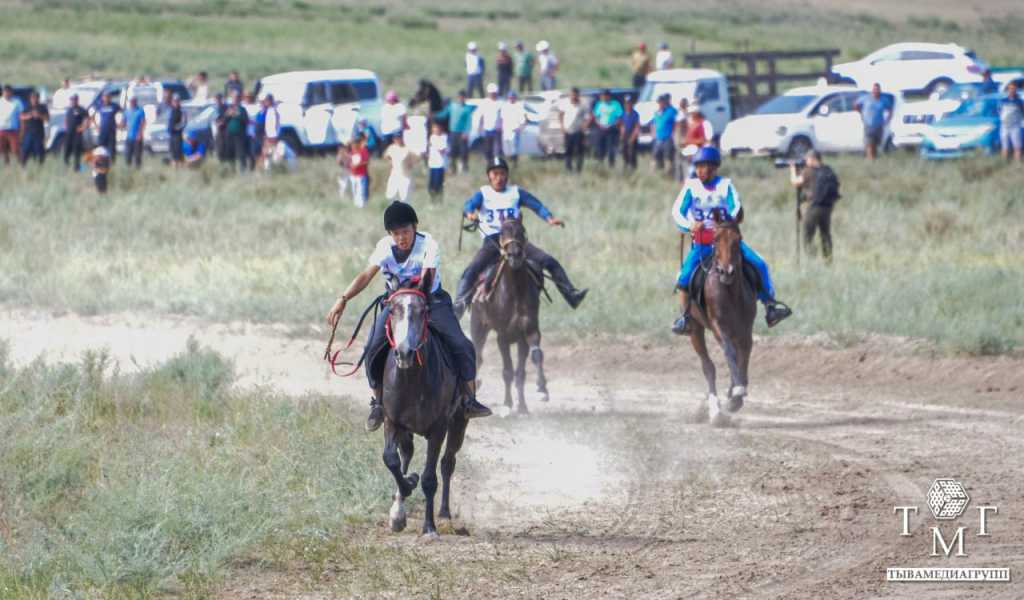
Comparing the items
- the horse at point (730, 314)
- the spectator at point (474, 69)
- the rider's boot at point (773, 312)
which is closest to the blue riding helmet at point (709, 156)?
the horse at point (730, 314)

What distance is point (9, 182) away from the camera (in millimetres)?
34719

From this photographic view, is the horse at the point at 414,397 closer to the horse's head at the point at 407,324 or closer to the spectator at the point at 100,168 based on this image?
the horse's head at the point at 407,324

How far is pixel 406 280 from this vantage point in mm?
10812

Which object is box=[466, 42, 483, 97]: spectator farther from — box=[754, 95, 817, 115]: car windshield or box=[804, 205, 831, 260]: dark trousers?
box=[804, 205, 831, 260]: dark trousers

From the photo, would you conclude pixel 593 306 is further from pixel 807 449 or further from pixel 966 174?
pixel 966 174

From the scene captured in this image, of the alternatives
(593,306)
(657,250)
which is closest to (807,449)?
(593,306)

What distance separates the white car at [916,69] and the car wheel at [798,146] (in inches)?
314

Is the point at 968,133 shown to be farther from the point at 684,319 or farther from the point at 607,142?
the point at 684,319

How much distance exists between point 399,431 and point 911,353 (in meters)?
9.30

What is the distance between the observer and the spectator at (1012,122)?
35.7 metres

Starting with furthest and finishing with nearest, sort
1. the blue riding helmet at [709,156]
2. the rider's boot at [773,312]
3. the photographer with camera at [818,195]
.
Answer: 1. the photographer with camera at [818,195]
2. the rider's boot at [773,312]
3. the blue riding helmet at [709,156]

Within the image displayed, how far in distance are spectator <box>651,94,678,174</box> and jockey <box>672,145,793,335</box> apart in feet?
60.5

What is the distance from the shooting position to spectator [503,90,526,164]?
35.8 metres

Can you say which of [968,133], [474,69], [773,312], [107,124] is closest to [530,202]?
[773,312]
